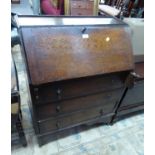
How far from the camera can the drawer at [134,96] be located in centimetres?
145

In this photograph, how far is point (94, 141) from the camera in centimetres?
151

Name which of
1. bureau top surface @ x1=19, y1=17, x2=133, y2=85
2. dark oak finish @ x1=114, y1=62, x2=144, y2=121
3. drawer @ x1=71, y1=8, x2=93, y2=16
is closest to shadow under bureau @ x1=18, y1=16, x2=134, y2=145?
bureau top surface @ x1=19, y1=17, x2=133, y2=85

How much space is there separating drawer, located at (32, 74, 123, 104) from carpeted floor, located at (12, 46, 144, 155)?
1.79ft

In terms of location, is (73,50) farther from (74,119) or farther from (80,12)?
(80,12)

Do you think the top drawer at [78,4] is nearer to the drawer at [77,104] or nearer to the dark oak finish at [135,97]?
the dark oak finish at [135,97]

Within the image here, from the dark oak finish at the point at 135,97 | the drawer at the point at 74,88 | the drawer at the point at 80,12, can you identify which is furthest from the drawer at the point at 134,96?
the drawer at the point at 80,12

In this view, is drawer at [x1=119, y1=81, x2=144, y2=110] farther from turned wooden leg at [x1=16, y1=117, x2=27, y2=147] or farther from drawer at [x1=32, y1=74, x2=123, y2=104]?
turned wooden leg at [x1=16, y1=117, x2=27, y2=147]

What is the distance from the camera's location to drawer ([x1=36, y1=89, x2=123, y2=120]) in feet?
3.81

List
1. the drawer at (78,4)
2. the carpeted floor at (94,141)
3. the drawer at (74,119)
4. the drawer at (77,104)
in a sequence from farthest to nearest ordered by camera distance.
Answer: the drawer at (78,4) → the carpeted floor at (94,141) → the drawer at (74,119) → the drawer at (77,104)
